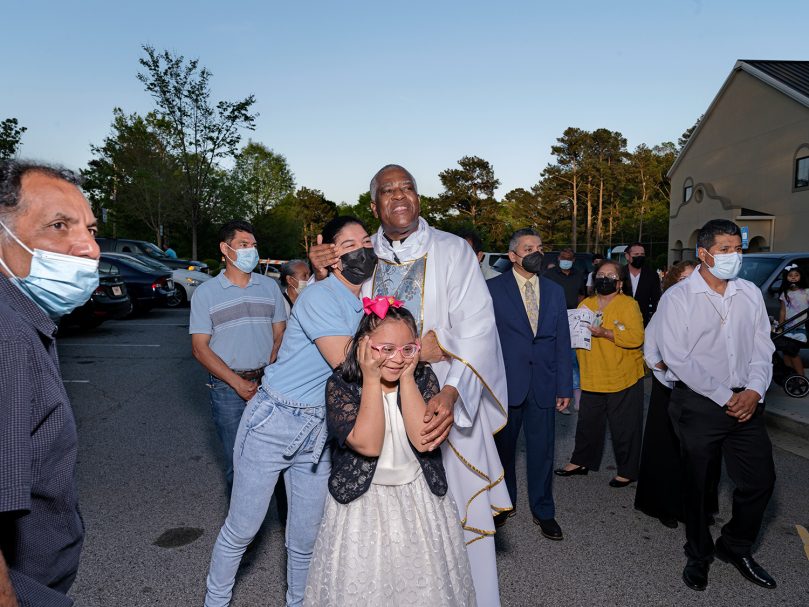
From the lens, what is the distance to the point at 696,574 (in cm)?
359

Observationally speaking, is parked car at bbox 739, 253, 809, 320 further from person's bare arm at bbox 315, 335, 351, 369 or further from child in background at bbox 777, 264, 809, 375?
person's bare arm at bbox 315, 335, 351, 369

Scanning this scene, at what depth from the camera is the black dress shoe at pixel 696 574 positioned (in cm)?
356

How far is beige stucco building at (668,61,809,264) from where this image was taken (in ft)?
81.3

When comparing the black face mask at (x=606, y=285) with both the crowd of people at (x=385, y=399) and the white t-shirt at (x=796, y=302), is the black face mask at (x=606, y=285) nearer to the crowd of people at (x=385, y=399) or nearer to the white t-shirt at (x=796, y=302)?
the crowd of people at (x=385, y=399)

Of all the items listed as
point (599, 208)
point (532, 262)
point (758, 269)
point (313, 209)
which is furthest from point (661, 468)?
A: point (313, 209)

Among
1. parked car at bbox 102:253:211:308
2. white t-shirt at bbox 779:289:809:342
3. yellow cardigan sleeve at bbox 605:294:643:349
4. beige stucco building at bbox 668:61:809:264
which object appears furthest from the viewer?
beige stucco building at bbox 668:61:809:264

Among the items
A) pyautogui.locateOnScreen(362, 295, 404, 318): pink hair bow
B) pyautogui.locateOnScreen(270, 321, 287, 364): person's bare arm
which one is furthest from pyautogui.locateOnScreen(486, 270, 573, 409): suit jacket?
pyautogui.locateOnScreen(362, 295, 404, 318): pink hair bow

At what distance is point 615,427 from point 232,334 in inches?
134

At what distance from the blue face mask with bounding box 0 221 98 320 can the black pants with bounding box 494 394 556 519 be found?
3185 millimetres

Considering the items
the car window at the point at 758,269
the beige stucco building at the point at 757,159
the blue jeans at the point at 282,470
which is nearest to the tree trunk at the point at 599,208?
the beige stucco building at the point at 757,159

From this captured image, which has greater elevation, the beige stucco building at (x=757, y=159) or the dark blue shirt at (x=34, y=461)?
the beige stucco building at (x=757, y=159)

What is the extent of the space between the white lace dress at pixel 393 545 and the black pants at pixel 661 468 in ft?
8.54

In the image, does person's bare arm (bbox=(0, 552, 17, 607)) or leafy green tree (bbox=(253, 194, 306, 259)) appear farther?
leafy green tree (bbox=(253, 194, 306, 259))

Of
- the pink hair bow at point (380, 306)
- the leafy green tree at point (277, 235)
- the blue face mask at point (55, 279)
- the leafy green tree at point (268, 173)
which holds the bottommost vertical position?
the pink hair bow at point (380, 306)
